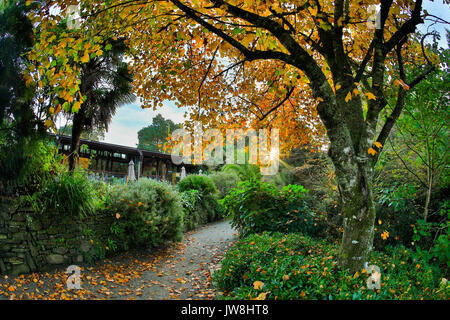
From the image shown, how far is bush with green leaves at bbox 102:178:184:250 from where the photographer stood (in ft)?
20.2

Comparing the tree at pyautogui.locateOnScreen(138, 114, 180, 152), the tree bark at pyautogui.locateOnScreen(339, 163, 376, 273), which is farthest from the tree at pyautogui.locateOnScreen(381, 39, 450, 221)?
the tree at pyautogui.locateOnScreen(138, 114, 180, 152)

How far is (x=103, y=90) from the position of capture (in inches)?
411

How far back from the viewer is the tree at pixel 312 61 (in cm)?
332

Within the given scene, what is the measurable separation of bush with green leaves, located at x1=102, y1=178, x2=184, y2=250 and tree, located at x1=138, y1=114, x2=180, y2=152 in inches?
1012

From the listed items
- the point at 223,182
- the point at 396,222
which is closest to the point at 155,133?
the point at 223,182

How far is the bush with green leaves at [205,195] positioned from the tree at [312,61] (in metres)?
5.22

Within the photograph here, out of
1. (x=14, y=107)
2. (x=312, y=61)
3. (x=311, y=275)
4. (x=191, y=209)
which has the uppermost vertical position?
(x=312, y=61)

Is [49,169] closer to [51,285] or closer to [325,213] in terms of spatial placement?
[51,285]

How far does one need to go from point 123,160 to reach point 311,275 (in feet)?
65.6

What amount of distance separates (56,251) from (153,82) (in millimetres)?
3702

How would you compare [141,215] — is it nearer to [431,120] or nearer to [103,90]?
[431,120]

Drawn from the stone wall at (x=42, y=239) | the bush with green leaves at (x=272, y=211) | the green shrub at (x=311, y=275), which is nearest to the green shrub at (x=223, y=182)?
the bush with green leaves at (x=272, y=211)

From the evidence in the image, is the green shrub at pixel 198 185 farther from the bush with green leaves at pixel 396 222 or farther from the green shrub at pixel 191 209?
the bush with green leaves at pixel 396 222

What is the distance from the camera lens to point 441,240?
382 cm
